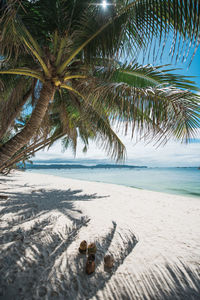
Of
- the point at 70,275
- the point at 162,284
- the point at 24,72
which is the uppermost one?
the point at 24,72

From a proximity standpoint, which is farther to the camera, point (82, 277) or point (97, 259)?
point (97, 259)

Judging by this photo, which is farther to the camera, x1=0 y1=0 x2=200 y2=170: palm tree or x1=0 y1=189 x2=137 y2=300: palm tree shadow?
x1=0 y1=0 x2=200 y2=170: palm tree

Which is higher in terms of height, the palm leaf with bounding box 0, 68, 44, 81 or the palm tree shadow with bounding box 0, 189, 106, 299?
the palm leaf with bounding box 0, 68, 44, 81

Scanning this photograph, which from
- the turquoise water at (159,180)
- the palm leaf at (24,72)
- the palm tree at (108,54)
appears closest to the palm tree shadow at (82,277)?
the palm tree at (108,54)

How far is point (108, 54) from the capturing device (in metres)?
2.38

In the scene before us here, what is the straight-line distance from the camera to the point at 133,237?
2875mm

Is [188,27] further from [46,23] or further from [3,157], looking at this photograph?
[3,157]

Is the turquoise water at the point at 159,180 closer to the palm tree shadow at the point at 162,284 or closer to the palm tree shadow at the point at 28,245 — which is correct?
the palm tree shadow at the point at 162,284

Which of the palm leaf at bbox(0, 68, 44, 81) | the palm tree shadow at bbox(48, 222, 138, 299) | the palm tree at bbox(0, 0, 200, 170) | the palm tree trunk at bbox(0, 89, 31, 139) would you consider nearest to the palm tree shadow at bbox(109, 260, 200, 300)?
the palm tree shadow at bbox(48, 222, 138, 299)

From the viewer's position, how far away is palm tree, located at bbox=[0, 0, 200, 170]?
5.93 feet

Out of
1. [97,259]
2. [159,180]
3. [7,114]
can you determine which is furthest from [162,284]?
[159,180]

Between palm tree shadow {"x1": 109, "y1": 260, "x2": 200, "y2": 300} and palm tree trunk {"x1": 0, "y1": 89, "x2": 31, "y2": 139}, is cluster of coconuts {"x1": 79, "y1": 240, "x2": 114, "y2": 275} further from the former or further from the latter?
palm tree trunk {"x1": 0, "y1": 89, "x2": 31, "y2": 139}

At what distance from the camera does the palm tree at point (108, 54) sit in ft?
5.93

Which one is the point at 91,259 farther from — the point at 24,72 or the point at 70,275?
the point at 24,72
